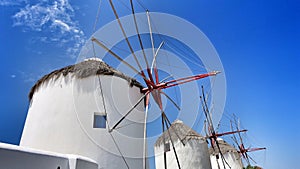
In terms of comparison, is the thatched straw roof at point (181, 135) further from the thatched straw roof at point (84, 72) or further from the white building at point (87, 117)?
the thatched straw roof at point (84, 72)

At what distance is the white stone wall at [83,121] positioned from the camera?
7.24 meters

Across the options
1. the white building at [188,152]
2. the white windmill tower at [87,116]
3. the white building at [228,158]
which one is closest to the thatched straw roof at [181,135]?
the white building at [188,152]

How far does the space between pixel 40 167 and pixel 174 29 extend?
641cm

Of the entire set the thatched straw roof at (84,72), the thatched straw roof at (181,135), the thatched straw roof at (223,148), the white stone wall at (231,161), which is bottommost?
the white stone wall at (231,161)

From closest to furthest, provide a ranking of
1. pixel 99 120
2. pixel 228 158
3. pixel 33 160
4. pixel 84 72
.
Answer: pixel 33 160, pixel 99 120, pixel 84 72, pixel 228 158

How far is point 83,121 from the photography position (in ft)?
24.5

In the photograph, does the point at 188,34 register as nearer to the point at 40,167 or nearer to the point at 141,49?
the point at 141,49

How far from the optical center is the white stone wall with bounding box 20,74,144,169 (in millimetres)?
7238

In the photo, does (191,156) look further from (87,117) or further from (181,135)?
(87,117)

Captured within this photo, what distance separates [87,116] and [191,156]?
1089cm

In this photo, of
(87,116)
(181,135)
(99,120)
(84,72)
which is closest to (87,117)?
(87,116)

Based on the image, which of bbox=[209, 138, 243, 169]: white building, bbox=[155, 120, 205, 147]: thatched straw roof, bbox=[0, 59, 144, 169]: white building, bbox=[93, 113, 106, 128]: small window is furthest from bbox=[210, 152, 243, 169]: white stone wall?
bbox=[93, 113, 106, 128]: small window

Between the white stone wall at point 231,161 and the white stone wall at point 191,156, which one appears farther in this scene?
the white stone wall at point 231,161

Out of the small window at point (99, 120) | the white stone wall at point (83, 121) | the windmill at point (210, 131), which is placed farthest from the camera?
the windmill at point (210, 131)
